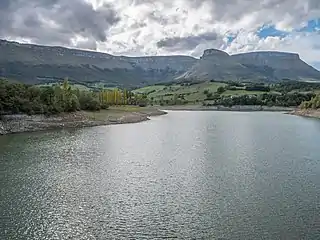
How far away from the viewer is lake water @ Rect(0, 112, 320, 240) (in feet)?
68.7

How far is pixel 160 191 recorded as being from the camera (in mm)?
28797

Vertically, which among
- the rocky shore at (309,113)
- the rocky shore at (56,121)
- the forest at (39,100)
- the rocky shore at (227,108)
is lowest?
the rocky shore at (227,108)

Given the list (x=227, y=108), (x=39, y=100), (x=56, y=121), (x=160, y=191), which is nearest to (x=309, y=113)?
(x=227, y=108)

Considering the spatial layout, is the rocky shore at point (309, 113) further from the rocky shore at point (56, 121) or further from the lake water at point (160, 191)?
the lake water at point (160, 191)

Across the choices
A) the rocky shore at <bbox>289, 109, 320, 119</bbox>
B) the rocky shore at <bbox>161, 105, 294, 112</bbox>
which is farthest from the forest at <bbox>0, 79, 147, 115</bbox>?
the rocky shore at <bbox>161, 105, 294, 112</bbox>

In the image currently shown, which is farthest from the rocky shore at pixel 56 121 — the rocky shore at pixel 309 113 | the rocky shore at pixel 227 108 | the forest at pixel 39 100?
the rocky shore at pixel 227 108

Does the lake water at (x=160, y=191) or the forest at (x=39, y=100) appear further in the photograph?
the forest at (x=39, y=100)

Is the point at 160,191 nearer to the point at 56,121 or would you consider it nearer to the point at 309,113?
the point at 56,121

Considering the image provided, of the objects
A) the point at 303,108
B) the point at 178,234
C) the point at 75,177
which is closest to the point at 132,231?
the point at 178,234

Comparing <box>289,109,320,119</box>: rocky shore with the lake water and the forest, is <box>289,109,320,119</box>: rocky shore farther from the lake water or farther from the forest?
the lake water

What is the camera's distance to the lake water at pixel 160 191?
2094 cm

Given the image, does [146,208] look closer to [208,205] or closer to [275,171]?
[208,205]

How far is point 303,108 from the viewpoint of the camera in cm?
14088

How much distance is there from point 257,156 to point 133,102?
123 m
